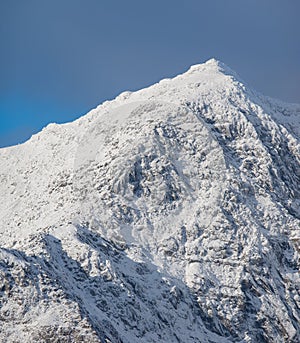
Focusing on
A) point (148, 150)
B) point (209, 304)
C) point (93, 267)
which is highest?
point (148, 150)

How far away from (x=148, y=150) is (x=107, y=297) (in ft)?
131

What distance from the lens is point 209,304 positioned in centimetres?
16388

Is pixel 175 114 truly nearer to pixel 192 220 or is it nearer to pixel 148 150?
pixel 148 150

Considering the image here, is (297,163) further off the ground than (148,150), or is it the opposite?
(148,150)

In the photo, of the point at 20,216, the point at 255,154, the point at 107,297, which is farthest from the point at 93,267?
the point at 255,154

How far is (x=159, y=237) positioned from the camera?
175 m

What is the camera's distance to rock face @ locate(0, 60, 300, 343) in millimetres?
145750

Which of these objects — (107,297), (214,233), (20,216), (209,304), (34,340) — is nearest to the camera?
(34,340)

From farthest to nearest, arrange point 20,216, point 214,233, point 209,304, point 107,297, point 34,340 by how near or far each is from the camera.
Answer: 1. point 20,216
2. point 214,233
3. point 209,304
4. point 107,297
5. point 34,340

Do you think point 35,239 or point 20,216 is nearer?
point 35,239

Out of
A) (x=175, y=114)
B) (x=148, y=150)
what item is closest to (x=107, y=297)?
(x=148, y=150)

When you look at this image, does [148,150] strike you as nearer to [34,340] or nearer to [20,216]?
→ [20,216]

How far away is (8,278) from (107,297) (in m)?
16.5

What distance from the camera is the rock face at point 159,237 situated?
478 feet
